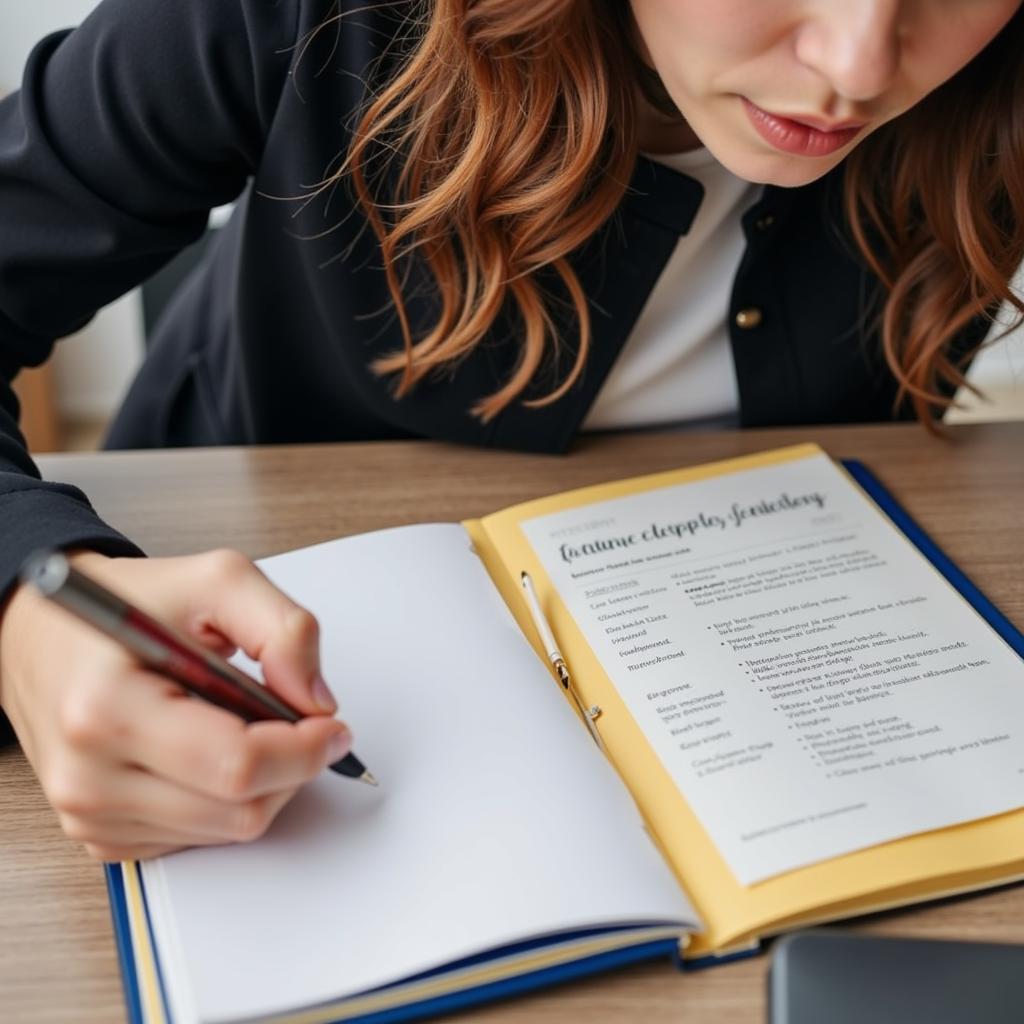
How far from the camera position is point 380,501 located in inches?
33.7

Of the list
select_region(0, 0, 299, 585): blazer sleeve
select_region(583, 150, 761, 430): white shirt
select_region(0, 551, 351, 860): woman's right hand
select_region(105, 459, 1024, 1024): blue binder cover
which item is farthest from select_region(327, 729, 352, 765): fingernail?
select_region(583, 150, 761, 430): white shirt

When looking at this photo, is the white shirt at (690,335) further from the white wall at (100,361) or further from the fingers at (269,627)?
the white wall at (100,361)

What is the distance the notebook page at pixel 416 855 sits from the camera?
50cm

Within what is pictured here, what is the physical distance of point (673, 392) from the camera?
1023mm

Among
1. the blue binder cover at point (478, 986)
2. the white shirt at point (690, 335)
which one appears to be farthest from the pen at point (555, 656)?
the white shirt at point (690, 335)

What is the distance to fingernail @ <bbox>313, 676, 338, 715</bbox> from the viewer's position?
21.8 inches

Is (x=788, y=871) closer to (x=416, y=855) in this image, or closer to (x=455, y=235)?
(x=416, y=855)

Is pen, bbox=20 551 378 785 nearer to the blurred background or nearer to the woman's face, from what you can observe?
the woman's face

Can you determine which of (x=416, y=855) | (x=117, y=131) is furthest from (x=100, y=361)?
(x=416, y=855)

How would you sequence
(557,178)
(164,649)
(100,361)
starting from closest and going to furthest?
(164,649) → (557,178) → (100,361)

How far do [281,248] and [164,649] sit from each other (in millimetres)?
549

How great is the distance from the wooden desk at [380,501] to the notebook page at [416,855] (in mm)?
52

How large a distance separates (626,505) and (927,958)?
1.20ft

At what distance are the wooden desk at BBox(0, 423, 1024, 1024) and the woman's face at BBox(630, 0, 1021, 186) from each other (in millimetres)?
258
